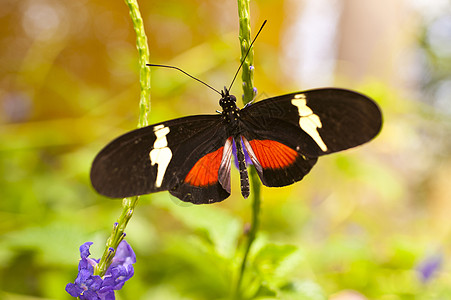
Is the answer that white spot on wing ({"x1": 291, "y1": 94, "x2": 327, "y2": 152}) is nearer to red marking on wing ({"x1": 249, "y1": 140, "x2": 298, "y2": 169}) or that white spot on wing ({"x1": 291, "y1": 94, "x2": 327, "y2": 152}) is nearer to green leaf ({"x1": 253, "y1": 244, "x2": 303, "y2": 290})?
red marking on wing ({"x1": 249, "y1": 140, "x2": 298, "y2": 169})

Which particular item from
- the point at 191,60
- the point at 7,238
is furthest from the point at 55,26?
the point at 7,238

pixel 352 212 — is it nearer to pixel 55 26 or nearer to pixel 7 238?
pixel 7 238

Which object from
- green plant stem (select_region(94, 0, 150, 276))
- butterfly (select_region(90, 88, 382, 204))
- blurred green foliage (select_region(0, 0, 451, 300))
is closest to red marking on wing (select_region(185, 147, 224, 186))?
butterfly (select_region(90, 88, 382, 204))

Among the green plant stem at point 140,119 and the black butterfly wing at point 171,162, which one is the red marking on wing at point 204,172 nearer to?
the black butterfly wing at point 171,162

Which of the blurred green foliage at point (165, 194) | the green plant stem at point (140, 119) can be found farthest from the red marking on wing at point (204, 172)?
the blurred green foliage at point (165, 194)

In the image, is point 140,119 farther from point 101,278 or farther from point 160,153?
point 101,278

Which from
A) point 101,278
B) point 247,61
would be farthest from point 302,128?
point 101,278
